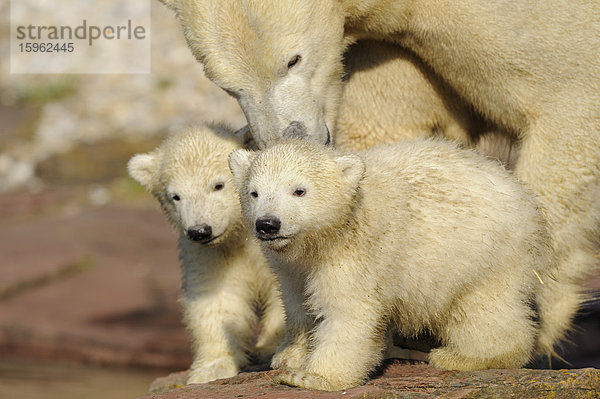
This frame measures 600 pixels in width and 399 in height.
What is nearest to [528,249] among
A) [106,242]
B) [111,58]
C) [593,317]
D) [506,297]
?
[506,297]

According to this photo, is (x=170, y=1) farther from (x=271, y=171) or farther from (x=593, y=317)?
(x=593, y=317)

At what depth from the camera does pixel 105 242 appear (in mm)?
11430

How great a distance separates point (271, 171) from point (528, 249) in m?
1.33

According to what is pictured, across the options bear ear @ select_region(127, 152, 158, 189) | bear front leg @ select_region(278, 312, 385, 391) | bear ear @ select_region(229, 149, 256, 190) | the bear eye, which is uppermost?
the bear eye

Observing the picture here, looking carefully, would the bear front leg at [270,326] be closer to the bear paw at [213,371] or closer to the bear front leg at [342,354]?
the bear paw at [213,371]

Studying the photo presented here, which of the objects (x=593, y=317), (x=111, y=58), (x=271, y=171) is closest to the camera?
(x=271, y=171)

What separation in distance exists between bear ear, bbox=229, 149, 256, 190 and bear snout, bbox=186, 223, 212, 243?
0.63 meters

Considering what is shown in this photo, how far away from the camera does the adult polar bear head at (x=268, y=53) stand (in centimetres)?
492

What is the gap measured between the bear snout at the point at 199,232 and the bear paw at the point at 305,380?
3.56ft

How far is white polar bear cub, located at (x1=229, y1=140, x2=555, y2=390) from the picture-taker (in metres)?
4.27

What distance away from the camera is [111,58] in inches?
695

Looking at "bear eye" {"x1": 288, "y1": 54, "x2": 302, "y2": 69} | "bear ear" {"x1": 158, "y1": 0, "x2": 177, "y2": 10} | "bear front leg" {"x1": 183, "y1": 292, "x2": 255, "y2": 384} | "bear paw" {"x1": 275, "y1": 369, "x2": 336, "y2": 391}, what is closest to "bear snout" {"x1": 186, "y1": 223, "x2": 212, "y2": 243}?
"bear front leg" {"x1": 183, "y1": 292, "x2": 255, "y2": 384}

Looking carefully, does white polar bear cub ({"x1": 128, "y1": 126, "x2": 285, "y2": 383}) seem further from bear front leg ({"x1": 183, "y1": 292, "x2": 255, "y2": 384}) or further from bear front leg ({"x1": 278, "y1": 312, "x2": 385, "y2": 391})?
bear front leg ({"x1": 278, "y1": 312, "x2": 385, "y2": 391})

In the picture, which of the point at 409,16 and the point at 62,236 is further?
the point at 62,236
